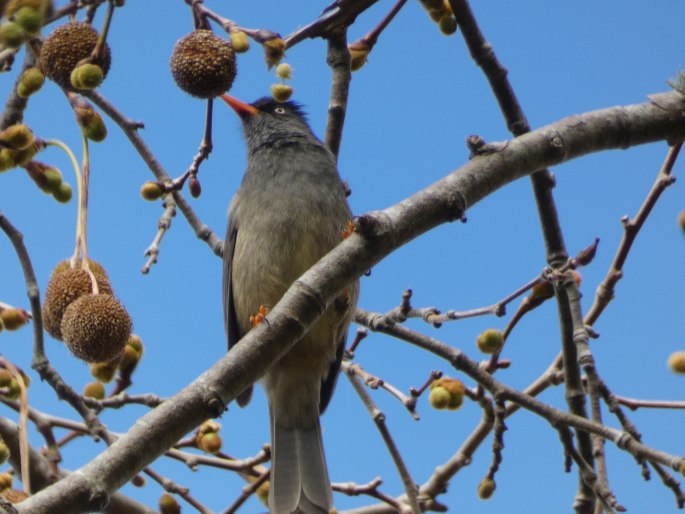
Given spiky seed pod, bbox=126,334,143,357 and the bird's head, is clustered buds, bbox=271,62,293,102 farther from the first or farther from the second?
the bird's head

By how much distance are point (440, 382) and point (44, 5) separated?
6.52 feet

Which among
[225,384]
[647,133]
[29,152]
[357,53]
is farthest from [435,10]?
[225,384]

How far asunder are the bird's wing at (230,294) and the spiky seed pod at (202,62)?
6.10 feet

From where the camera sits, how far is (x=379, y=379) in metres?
4.11

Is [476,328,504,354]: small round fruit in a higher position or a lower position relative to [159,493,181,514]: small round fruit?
higher

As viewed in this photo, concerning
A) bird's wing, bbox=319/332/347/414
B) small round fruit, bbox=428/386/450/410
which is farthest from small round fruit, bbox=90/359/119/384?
bird's wing, bbox=319/332/347/414

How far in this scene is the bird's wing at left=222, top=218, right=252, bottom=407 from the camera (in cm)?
489

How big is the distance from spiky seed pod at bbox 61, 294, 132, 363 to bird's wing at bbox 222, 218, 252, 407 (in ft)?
6.22

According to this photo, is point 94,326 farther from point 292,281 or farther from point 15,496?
point 292,281

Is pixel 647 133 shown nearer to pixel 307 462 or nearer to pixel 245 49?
pixel 245 49

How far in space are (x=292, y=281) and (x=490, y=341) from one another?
4.12 ft

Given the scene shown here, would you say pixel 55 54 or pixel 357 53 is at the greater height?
pixel 357 53

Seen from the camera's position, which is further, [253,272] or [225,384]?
[253,272]

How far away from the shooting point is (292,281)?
454cm
